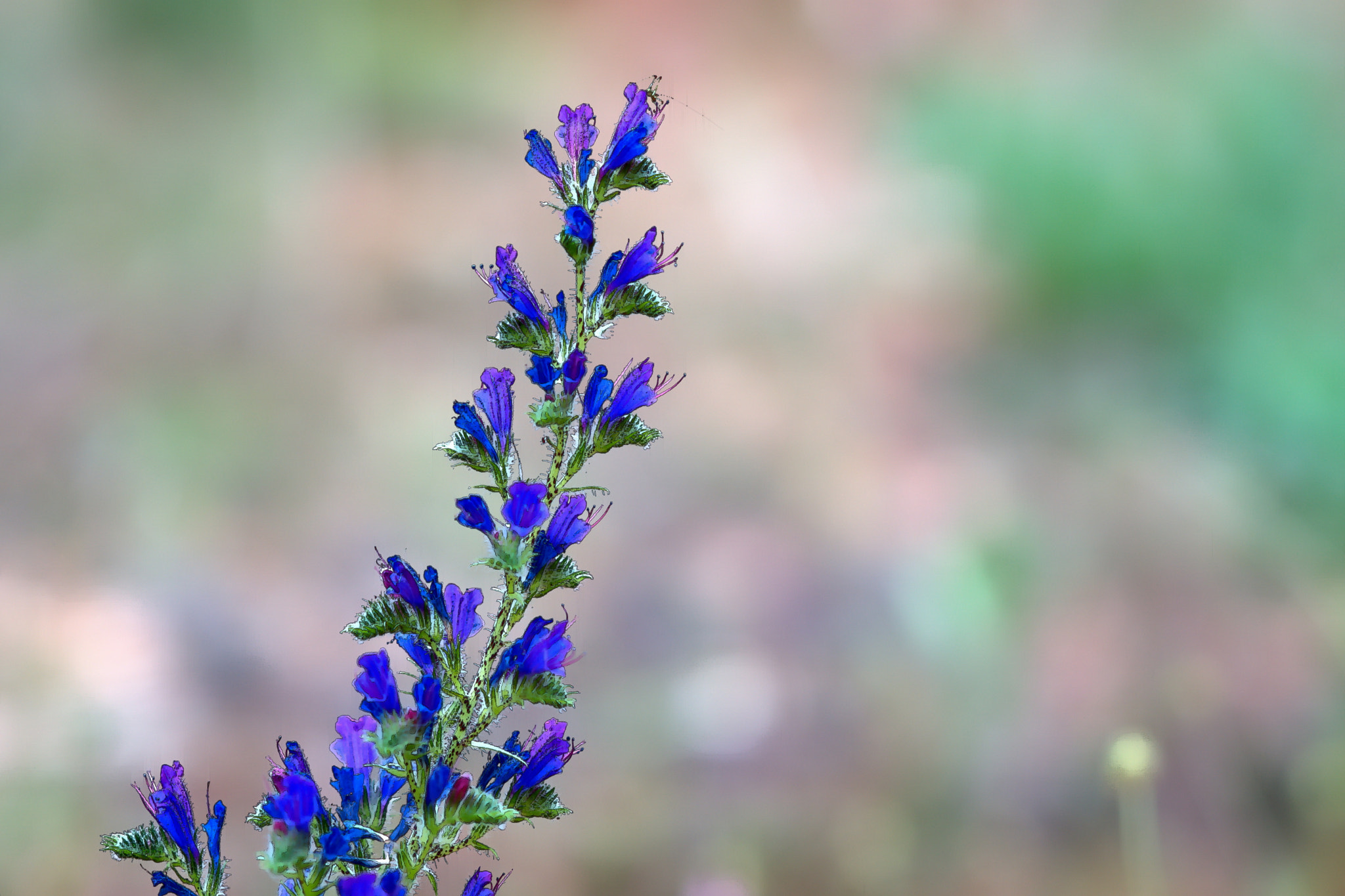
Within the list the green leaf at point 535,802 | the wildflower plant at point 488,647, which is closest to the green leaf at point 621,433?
the wildflower plant at point 488,647

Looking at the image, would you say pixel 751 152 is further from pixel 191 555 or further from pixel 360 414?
pixel 191 555

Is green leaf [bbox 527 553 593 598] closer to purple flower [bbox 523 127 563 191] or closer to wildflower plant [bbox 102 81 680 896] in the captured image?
wildflower plant [bbox 102 81 680 896]

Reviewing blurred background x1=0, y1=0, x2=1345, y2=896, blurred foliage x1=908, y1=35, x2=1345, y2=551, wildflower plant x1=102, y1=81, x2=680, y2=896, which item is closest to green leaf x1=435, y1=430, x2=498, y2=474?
wildflower plant x1=102, y1=81, x2=680, y2=896

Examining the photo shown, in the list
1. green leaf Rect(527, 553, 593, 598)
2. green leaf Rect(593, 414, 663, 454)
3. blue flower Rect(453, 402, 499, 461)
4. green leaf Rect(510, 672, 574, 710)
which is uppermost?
green leaf Rect(593, 414, 663, 454)

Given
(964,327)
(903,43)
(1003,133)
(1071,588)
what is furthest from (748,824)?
(903,43)

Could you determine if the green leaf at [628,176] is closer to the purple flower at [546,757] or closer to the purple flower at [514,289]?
the purple flower at [514,289]

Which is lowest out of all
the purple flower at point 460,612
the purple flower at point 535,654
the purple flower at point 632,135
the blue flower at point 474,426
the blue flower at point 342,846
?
the blue flower at point 342,846
